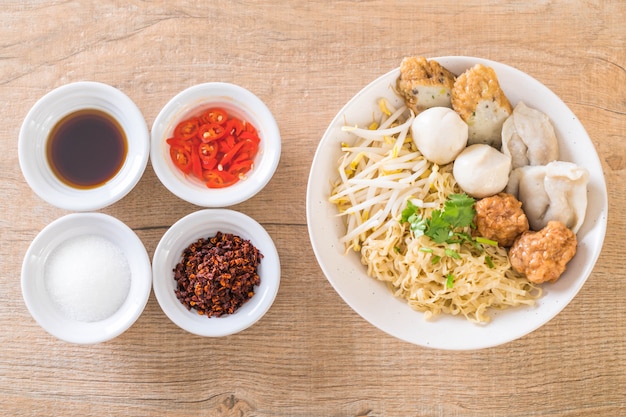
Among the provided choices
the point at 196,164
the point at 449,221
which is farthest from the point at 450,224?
the point at 196,164

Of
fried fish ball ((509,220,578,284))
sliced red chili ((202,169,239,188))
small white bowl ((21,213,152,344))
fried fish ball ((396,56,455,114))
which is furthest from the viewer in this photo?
sliced red chili ((202,169,239,188))

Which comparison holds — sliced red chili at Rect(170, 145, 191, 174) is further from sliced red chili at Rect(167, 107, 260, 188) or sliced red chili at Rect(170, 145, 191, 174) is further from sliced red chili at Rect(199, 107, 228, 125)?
sliced red chili at Rect(199, 107, 228, 125)

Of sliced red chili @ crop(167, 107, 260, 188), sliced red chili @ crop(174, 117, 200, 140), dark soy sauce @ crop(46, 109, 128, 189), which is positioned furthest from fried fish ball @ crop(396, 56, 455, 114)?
dark soy sauce @ crop(46, 109, 128, 189)

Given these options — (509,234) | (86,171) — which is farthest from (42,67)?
(509,234)

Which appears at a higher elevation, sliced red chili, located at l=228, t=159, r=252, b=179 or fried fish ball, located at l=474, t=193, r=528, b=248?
sliced red chili, located at l=228, t=159, r=252, b=179

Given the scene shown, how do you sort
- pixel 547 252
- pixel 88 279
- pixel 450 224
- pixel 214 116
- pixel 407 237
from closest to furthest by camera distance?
pixel 547 252
pixel 450 224
pixel 407 237
pixel 88 279
pixel 214 116

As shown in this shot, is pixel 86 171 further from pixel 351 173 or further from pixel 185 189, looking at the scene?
pixel 351 173

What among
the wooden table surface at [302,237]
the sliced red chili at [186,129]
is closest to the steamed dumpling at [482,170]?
the wooden table surface at [302,237]

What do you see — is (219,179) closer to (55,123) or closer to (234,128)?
(234,128)
